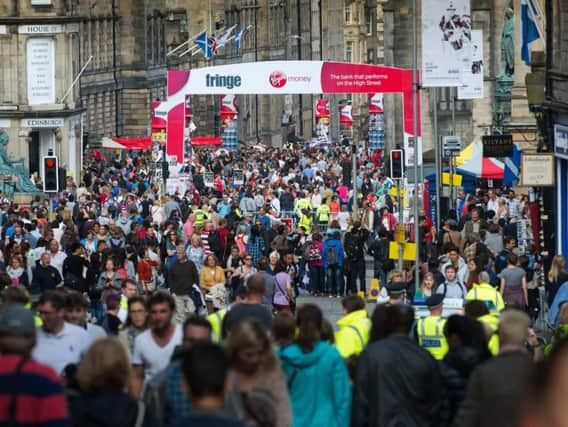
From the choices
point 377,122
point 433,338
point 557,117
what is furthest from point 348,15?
point 433,338

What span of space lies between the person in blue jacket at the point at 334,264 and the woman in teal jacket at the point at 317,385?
1983 cm

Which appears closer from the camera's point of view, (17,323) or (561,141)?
(17,323)

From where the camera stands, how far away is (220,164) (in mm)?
73625

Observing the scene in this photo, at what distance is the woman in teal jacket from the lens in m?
12.6

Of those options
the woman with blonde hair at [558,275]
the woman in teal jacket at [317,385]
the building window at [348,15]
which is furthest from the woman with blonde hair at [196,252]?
the building window at [348,15]

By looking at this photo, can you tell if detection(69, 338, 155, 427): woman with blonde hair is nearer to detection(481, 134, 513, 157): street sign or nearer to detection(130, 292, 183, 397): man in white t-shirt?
detection(130, 292, 183, 397): man in white t-shirt

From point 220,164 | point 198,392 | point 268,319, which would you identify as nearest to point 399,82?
point 268,319

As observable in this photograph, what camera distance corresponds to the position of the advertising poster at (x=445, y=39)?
27.6 m

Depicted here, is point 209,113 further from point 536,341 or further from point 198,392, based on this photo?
point 198,392

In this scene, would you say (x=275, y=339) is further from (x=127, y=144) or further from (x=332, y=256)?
(x=127, y=144)

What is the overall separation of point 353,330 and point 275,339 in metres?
1.74

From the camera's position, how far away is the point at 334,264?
32656mm

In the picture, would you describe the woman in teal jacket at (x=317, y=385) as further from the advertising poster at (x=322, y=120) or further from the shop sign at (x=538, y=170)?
the advertising poster at (x=322, y=120)

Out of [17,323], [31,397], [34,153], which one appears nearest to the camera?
[31,397]
